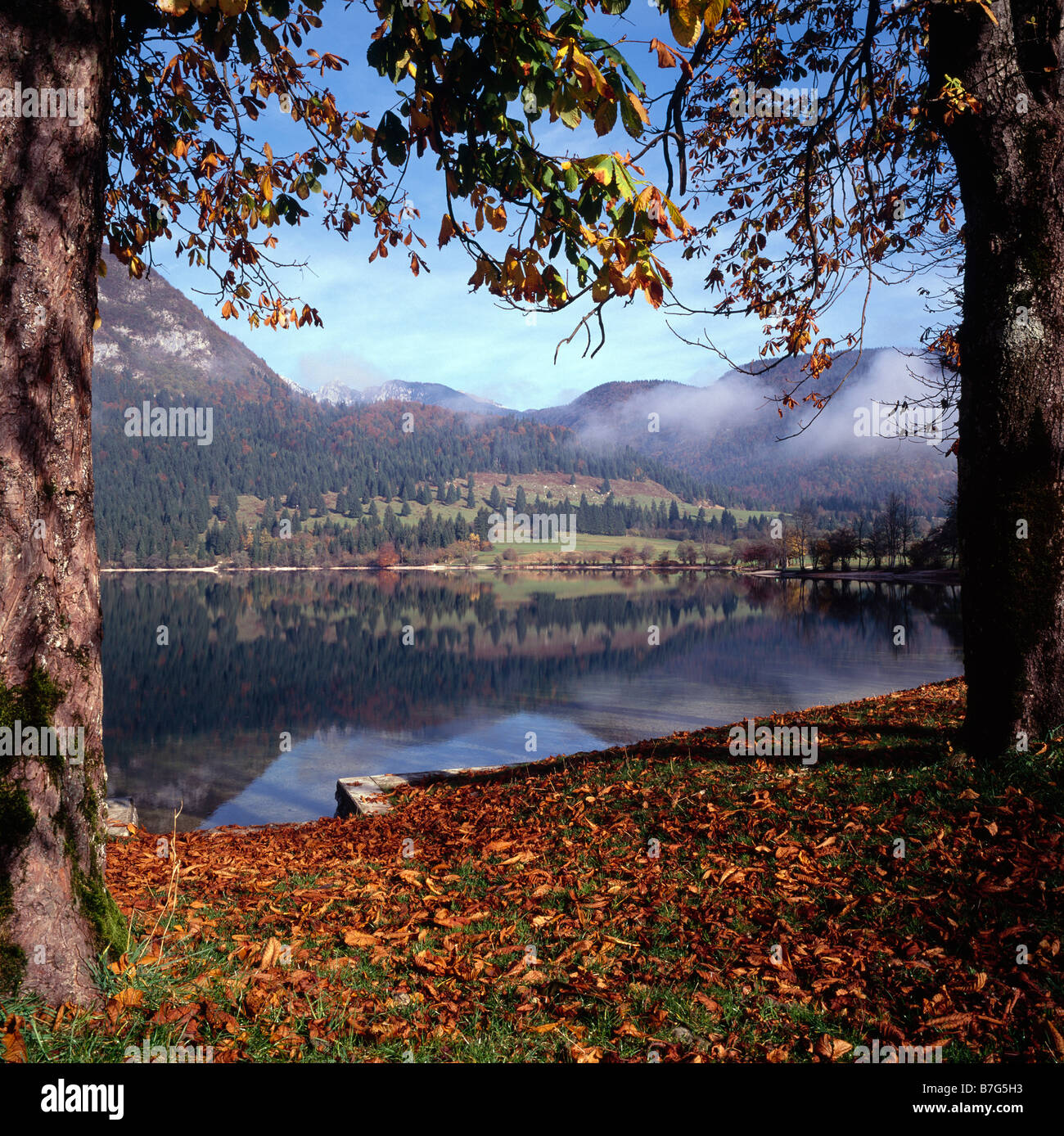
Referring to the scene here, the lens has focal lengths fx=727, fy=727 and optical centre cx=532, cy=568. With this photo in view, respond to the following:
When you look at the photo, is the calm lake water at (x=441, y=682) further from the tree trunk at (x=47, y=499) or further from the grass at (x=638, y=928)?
the tree trunk at (x=47, y=499)

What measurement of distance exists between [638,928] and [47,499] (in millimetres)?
4373

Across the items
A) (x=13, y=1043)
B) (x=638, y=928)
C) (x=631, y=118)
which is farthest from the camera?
(x=638, y=928)

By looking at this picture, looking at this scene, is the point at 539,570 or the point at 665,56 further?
the point at 539,570

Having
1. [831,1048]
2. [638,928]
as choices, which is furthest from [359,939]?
[831,1048]

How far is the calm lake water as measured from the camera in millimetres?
19250

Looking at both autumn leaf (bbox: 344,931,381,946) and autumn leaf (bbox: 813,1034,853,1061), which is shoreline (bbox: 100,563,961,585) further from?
autumn leaf (bbox: 813,1034,853,1061)

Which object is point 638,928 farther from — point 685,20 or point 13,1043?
point 685,20

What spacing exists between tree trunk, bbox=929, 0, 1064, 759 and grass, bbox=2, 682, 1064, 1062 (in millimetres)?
719

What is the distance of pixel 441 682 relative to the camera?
33969mm

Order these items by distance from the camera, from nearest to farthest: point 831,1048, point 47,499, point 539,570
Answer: point 831,1048 < point 47,499 < point 539,570

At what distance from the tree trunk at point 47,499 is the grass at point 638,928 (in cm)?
37

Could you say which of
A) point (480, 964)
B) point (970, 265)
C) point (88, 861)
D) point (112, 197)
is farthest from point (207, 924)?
point (970, 265)
